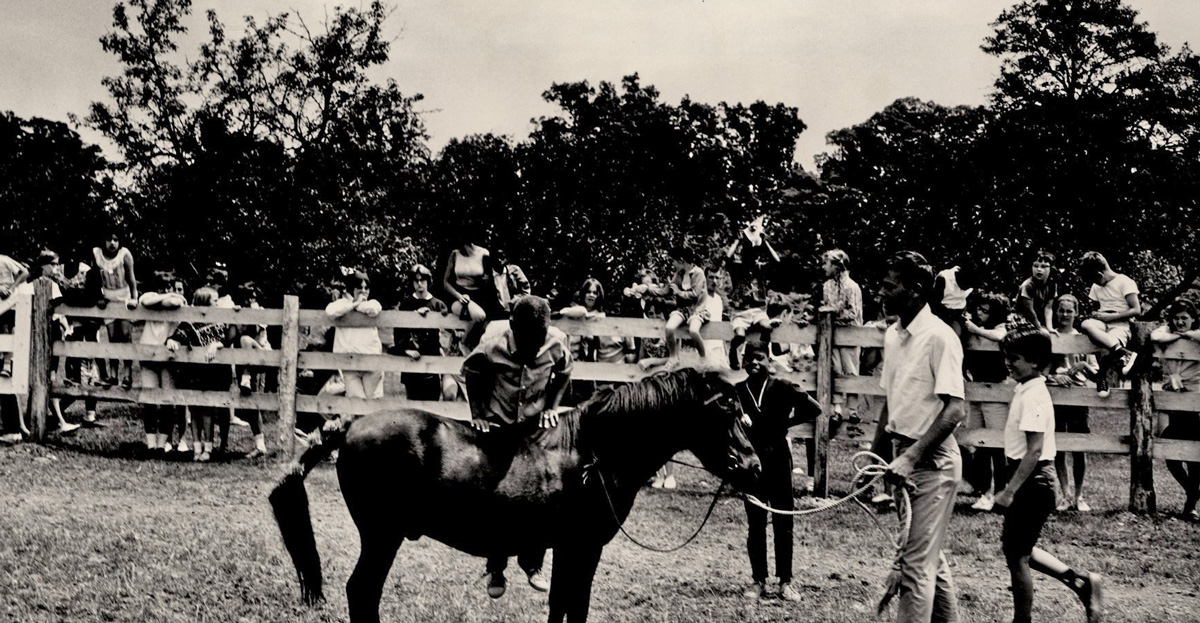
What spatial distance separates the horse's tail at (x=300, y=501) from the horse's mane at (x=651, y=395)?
1321mm

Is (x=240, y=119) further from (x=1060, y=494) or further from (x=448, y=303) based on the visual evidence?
(x=1060, y=494)

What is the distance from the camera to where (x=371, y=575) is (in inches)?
201

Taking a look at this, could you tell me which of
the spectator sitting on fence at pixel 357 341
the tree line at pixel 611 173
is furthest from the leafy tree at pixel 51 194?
the spectator sitting on fence at pixel 357 341

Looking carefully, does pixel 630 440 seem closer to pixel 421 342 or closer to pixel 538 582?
pixel 538 582

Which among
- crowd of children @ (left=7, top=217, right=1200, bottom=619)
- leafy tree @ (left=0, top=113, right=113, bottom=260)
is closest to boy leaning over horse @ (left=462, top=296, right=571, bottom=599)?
crowd of children @ (left=7, top=217, right=1200, bottom=619)

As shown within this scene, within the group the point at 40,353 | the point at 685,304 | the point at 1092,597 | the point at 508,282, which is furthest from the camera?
the point at 40,353


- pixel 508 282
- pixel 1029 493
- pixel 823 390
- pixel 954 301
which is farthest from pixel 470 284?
pixel 1029 493

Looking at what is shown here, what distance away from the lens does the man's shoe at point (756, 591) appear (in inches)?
266

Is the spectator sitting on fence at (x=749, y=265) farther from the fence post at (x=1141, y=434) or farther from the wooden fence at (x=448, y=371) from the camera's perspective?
the fence post at (x=1141, y=434)

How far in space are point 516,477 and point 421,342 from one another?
6.14m

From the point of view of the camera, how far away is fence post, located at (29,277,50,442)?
11906 mm

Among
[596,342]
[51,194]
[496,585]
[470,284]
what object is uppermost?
[51,194]

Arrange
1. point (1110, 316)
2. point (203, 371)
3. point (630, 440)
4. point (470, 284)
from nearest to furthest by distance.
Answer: point (630, 440)
point (1110, 316)
point (470, 284)
point (203, 371)

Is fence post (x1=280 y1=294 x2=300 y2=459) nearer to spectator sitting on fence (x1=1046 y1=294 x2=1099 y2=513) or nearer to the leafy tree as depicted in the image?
spectator sitting on fence (x1=1046 y1=294 x2=1099 y2=513)
